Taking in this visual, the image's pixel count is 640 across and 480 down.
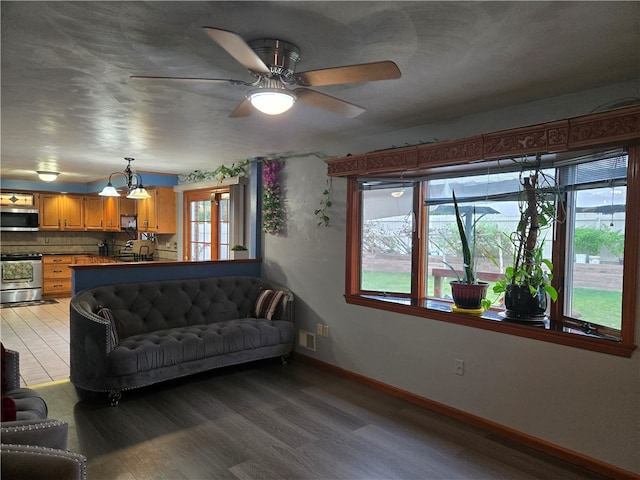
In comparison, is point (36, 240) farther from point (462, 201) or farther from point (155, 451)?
point (462, 201)

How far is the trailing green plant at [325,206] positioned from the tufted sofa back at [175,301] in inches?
33.8

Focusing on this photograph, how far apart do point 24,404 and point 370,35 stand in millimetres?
2547

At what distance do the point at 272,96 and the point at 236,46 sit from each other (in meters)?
0.43

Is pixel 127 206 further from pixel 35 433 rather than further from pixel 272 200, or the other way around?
pixel 35 433

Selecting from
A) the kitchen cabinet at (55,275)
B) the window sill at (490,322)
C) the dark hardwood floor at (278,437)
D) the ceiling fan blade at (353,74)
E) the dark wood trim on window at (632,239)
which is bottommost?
the dark hardwood floor at (278,437)

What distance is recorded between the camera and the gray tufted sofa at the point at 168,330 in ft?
11.0

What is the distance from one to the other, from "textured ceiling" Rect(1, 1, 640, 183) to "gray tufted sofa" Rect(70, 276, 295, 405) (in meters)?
1.55

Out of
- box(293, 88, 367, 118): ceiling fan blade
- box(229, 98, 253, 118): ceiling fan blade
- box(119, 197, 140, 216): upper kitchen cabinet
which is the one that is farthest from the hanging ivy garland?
box(119, 197, 140, 216): upper kitchen cabinet

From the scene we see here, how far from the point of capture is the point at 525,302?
297cm

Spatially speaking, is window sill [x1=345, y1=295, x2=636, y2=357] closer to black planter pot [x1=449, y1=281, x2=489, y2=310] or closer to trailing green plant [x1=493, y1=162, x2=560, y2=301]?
black planter pot [x1=449, y1=281, x2=489, y2=310]

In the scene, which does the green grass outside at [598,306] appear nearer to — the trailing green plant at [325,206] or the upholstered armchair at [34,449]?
the trailing green plant at [325,206]

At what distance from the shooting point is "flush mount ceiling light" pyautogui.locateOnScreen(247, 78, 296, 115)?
2035 mm

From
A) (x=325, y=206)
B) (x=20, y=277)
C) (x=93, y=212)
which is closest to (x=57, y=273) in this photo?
(x=20, y=277)

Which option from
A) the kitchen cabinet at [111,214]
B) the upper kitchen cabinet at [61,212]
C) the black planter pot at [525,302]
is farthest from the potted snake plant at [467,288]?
the upper kitchen cabinet at [61,212]
